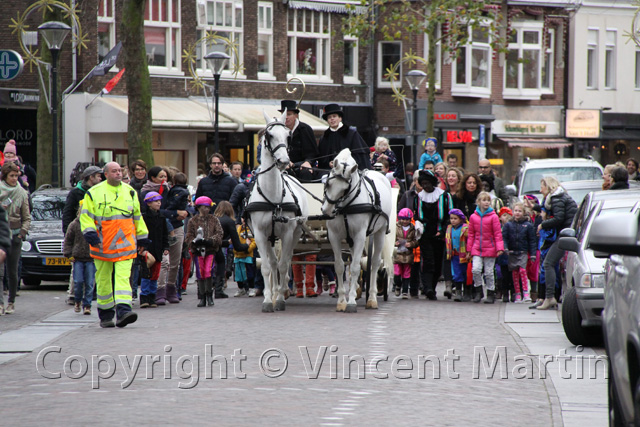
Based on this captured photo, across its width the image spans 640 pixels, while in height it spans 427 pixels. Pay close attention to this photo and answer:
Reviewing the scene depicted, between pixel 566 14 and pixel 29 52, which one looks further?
pixel 566 14

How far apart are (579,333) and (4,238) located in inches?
246

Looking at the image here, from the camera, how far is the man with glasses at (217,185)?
1830cm

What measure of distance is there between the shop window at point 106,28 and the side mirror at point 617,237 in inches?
1220

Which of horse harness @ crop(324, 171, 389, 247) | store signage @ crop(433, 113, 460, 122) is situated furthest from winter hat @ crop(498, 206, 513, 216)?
store signage @ crop(433, 113, 460, 122)

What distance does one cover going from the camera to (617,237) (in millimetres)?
5328

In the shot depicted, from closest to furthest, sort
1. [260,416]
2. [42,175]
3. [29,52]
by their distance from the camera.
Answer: [260,416]
[42,175]
[29,52]

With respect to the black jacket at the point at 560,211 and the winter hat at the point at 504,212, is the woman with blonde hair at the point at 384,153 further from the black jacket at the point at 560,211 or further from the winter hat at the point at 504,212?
the black jacket at the point at 560,211

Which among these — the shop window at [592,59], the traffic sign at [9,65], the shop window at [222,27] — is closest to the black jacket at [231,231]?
the traffic sign at [9,65]

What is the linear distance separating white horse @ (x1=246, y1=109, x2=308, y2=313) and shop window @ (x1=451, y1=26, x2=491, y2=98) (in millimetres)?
31062

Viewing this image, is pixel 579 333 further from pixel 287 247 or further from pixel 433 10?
pixel 433 10

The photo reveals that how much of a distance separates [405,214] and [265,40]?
23.5 metres

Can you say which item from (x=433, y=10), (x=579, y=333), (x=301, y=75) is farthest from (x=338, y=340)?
(x=301, y=75)

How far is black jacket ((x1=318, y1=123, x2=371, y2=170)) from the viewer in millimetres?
16031

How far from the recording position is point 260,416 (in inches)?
301
